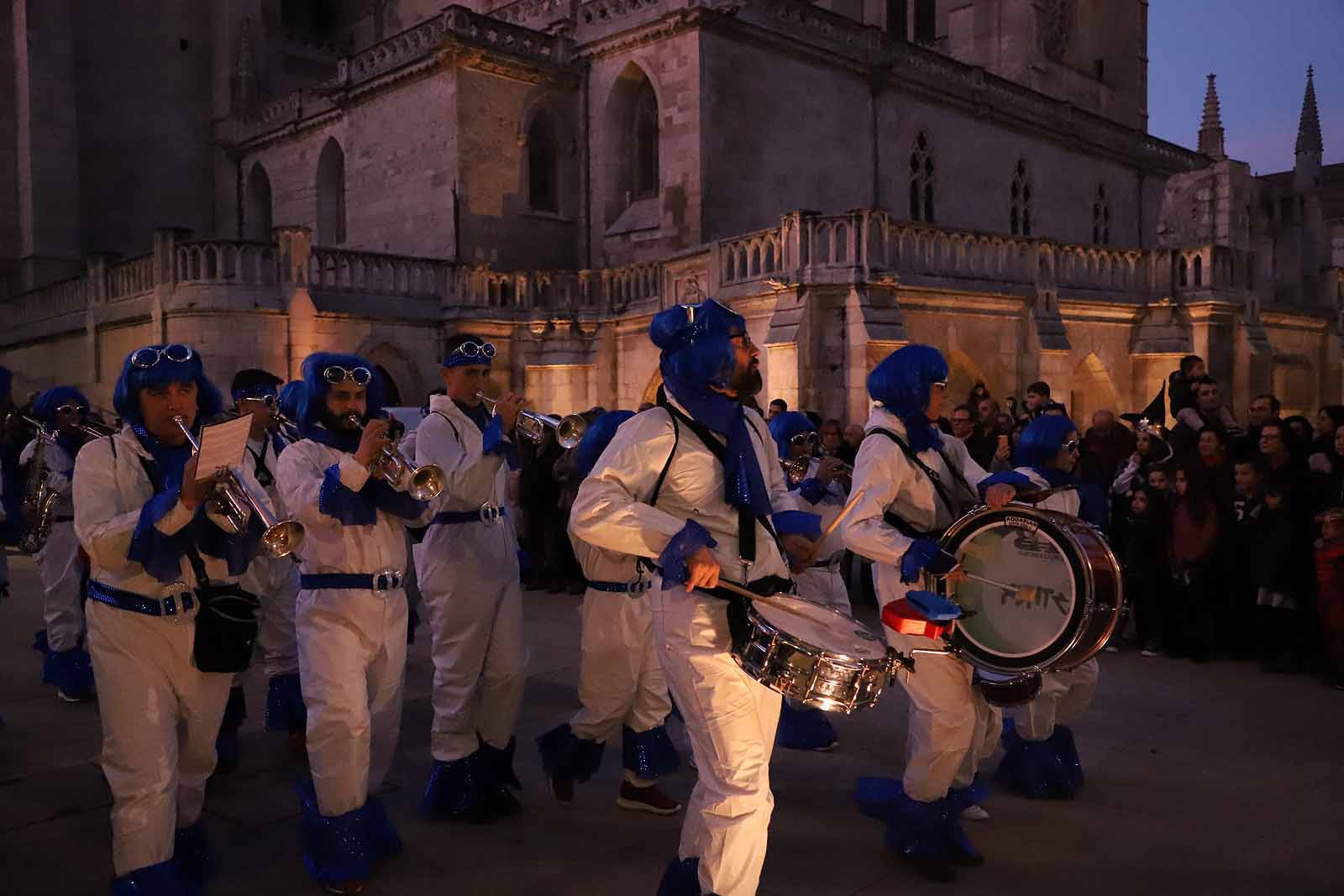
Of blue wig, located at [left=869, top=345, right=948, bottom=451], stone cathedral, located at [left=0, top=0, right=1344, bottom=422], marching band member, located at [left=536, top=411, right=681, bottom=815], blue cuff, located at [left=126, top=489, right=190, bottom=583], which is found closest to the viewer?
blue cuff, located at [left=126, top=489, right=190, bottom=583]

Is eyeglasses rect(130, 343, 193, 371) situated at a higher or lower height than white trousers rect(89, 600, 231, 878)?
higher

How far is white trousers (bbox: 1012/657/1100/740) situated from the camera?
5.16 meters

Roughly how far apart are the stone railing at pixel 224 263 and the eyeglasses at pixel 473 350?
12609 mm

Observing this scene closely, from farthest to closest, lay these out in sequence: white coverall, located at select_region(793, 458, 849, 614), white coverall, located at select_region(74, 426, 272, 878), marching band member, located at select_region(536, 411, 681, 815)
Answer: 1. white coverall, located at select_region(793, 458, 849, 614)
2. marching band member, located at select_region(536, 411, 681, 815)
3. white coverall, located at select_region(74, 426, 272, 878)

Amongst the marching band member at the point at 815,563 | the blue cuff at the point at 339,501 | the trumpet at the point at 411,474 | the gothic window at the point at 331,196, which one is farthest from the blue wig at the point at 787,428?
the gothic window at the point at 331,196

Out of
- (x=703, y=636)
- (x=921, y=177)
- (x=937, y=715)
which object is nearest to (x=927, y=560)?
(x=937, y=715)

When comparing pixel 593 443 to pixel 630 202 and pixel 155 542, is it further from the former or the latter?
pixel 630 202

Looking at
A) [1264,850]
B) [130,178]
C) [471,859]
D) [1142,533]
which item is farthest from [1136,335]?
[130,178]

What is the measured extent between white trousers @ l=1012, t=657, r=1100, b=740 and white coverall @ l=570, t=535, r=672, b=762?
Result: 5.90 ft

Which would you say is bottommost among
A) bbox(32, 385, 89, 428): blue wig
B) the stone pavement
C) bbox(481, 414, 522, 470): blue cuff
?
the stone pavement

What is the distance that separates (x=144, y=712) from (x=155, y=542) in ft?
2.08

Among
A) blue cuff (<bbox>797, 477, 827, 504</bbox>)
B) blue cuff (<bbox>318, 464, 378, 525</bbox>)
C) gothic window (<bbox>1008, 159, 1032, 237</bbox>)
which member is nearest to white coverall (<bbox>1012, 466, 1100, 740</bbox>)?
blue cuff (<bbox>797, 477, 827, 504</bbox>)

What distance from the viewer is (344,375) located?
4504 mm

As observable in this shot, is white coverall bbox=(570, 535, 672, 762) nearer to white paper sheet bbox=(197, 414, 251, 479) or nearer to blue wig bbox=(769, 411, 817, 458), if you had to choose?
white paper sheet bbox=(197, 414, 251, 479)
